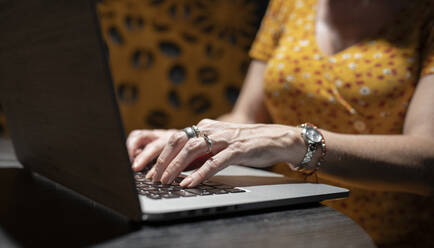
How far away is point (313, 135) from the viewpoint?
594 mm

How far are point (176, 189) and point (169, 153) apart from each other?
0.26ft

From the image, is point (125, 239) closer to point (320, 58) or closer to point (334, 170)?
point (334, 170)

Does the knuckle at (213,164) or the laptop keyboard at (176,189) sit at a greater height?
the knuckle at (213,164)

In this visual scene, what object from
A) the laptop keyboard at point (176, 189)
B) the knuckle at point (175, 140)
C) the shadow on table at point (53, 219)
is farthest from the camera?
the knuckle at point (175, 140)

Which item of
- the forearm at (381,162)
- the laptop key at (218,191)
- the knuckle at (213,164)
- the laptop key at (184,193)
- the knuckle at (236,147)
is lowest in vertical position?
the forearm at (381,162)

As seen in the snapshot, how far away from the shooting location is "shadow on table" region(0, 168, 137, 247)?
30 cm

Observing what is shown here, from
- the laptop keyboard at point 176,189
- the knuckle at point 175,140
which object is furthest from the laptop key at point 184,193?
the knuckle at point 175,140

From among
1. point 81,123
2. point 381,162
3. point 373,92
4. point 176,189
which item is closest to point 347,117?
point 373,92

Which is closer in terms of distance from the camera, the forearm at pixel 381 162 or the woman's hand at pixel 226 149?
the woman's hand at pixel 226 149

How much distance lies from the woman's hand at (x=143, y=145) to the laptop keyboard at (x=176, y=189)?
89 millimetres

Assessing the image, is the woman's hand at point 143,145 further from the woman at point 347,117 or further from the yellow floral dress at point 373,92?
the yellow floral dress at point 373,92

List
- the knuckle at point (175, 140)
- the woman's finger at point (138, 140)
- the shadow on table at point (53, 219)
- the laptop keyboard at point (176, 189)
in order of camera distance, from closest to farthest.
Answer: the shadow on table at point (53, 219) → the laptop keyboard at point (176, 189) → the knuckle at point (175, 140) → the woman's finger at point (138, 140)

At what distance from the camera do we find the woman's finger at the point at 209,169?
47 cm

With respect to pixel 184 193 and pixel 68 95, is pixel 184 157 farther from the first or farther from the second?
pixel 68 95
